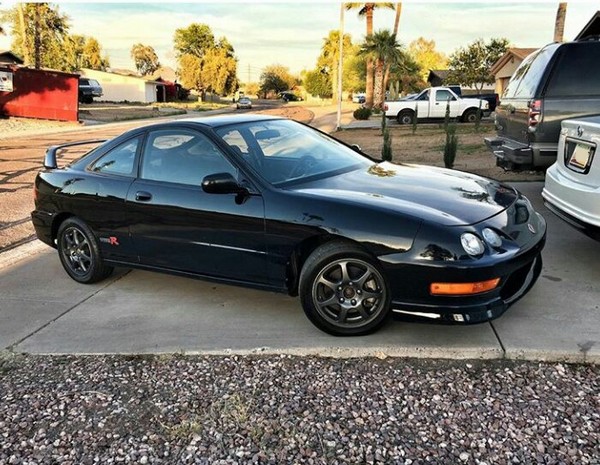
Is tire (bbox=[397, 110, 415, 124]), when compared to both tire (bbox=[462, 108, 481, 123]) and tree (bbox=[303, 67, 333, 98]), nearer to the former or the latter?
tire (bbox=[462, 108, 481, 123])

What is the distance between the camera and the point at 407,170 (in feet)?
14.8

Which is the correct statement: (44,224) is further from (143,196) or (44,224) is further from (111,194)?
(143,196)

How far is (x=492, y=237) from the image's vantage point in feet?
10.9

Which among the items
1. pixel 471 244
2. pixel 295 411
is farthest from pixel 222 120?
pixel 295 411

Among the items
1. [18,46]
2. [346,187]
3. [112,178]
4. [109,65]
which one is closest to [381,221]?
[346,187]

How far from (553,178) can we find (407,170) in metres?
1.48

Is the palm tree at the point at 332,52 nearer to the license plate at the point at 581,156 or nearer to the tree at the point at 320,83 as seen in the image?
the tree at the point at 320,83

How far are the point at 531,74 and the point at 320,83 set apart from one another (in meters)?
73.6

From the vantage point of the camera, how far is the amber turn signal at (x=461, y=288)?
3.20 metres

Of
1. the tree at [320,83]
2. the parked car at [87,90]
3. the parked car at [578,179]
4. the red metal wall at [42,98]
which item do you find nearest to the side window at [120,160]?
the parked car at [578,179]

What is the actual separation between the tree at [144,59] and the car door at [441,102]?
94158 mm

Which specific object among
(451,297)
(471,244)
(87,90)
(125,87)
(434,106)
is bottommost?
(451,297)

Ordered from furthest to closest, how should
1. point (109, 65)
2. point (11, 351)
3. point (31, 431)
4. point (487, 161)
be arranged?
point (109, 65) → point (487, 161) → point (11, 351) → point (31, 431)

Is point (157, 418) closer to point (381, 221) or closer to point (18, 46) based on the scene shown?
point (381, 221)
